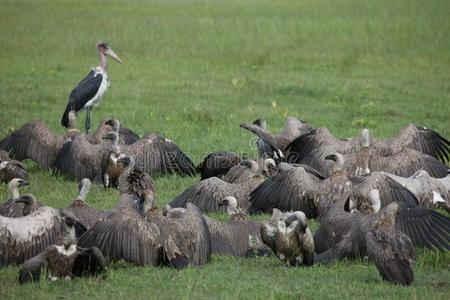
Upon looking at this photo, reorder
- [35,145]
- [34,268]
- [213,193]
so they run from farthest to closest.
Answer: [35,145], [213,193], [34,268]

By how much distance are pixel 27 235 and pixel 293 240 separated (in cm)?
202

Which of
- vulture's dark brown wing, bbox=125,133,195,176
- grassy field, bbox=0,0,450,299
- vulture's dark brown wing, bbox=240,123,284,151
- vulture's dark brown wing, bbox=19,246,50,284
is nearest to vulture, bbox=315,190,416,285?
grassy field, bbox=0,0,450,299

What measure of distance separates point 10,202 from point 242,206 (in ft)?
7.70

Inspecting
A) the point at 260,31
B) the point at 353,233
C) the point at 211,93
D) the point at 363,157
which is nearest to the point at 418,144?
the point at 363,157

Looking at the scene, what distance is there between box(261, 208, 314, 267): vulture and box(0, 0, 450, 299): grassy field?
13 centimetres

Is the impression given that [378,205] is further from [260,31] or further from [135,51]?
[260,31]

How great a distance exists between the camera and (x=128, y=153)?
461 inches

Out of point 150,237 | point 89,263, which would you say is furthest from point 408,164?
point 89,263

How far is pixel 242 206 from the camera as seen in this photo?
395 inches

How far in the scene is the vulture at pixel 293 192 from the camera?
9891 millimetres

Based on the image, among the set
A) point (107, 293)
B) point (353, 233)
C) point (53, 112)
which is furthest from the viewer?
point (53, 112)

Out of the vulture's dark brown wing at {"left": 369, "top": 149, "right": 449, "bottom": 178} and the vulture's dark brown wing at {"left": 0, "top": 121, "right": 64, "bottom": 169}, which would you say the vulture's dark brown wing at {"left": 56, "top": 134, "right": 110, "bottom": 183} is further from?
the vulture's dark brown wing at {"left": 369, "top": 149, "right": 449, "bottom": 178}

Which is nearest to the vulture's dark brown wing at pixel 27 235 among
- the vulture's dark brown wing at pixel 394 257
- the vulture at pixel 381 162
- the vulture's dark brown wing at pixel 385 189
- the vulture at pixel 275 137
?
the vulture's dark brown wing at pixel 394 257

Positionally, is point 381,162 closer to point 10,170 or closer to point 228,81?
point 10,170
